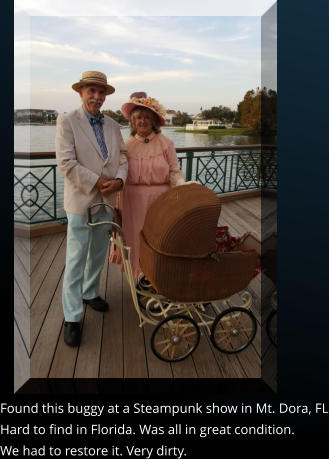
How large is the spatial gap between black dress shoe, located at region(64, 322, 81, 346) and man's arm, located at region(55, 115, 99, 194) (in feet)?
2.76

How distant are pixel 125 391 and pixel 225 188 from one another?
4185 mm

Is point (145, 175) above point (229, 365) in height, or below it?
above

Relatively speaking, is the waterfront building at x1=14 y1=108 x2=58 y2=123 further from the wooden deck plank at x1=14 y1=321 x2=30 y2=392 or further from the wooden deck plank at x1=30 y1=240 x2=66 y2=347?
the wooden deck plank at x1=30 y1=240 x2=66 y2=347

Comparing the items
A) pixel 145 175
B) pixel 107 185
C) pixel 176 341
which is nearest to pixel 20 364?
pixel 176 341

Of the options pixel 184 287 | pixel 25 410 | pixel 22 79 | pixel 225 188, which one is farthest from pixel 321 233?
pixel 225 188

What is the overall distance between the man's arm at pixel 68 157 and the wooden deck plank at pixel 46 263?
1074 mm

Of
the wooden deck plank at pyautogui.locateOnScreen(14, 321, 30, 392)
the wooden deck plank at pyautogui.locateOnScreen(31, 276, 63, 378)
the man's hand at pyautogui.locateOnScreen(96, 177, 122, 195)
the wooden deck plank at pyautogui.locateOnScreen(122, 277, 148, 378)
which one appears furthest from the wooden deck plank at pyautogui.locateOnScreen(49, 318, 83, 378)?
the man's hand at pyautogui.locateOnScreen(96, 177, 122, 195)

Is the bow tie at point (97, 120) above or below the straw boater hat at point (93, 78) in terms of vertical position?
below

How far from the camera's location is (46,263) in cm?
289

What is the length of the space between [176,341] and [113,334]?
442mm

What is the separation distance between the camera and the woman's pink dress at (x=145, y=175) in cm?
205

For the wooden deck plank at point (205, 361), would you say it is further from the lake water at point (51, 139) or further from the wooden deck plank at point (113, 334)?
the lake water at point (51, 139)

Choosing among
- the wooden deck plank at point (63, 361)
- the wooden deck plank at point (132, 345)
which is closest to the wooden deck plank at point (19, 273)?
the wooden deck plank at point (63, 361)

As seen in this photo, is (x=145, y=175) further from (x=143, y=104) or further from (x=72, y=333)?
(x=72, y=333)
